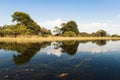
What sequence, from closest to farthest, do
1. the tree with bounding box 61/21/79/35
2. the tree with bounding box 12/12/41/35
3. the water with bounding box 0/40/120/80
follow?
1. the water with bounding box 0/40/120/80
2. the tree with bounding box 12/12/41/35
3. the tree with bounding box 61/21/79/35

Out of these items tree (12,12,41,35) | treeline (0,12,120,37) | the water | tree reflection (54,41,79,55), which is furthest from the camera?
tree (12,12,41,35)

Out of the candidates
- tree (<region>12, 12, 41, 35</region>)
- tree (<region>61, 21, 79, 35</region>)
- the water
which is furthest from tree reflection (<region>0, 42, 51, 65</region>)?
tree (<region>61, 21, 79, 35</region>)

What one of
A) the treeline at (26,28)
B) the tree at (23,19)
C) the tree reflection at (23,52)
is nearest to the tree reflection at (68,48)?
the tree reflection at (23,52)

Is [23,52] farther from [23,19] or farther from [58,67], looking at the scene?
[23,19]

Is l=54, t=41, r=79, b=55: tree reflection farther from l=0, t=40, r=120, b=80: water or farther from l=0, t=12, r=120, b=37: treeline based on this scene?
l=0, t=12, r=120, b=37: treeline

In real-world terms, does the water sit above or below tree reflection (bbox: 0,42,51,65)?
below

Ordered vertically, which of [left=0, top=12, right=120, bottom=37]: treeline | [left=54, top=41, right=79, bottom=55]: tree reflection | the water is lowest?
the water

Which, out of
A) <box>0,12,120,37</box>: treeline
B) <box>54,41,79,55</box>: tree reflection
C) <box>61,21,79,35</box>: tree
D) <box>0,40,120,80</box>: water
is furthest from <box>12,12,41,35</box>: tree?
<box>0,40,120,80</box>: water

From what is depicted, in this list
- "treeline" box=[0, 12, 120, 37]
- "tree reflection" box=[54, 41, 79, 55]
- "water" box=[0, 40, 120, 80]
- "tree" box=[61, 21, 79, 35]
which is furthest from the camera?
"tree" box=[61, 21, 79, 35]

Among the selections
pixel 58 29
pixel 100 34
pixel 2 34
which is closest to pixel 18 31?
pixel 2 34

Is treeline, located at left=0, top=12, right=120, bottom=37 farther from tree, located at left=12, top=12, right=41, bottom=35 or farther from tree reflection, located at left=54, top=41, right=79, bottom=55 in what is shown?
tree reflection, located at left=54, top=41, right=79, bottom=55

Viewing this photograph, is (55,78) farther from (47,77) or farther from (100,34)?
(100,34)

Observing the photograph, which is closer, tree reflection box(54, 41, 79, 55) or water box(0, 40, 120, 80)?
water box(0, 40, 120, 80)

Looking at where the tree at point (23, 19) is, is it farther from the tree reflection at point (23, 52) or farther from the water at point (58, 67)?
the water at point (58, 67)
